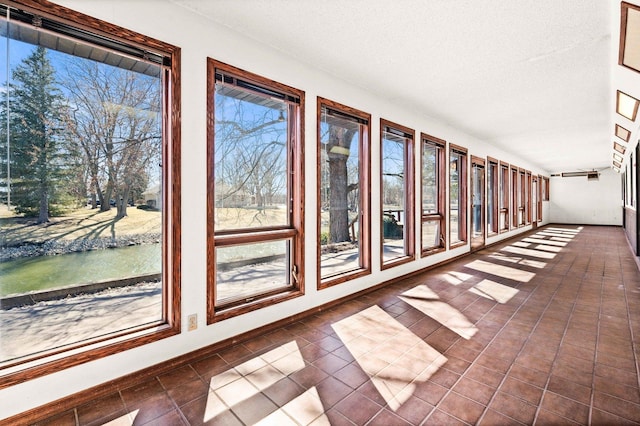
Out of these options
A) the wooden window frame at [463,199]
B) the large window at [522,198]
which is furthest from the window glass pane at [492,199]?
the large window at [522,198]

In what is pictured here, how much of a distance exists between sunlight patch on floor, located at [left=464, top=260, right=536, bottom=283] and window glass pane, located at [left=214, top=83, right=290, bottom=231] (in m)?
3.80

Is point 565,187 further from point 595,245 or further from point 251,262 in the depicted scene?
point 251,262

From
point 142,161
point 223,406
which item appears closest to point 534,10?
point 142,161

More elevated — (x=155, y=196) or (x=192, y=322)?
(x=155, y=196)

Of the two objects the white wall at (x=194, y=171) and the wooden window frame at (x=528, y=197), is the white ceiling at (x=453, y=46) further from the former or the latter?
the wooden window frame at (x=528, y=197)

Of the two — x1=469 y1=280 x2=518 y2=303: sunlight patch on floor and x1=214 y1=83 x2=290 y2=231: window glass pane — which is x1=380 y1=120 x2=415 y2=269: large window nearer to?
x1=469 y1=280 x2=518 y2=303: sunlight patch on floor

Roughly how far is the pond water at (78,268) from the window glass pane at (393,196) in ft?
9.93

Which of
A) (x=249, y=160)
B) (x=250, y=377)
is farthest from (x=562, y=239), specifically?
(x=250, y=377)

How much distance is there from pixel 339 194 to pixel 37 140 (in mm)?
2815

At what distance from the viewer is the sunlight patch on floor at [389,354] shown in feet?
6.84

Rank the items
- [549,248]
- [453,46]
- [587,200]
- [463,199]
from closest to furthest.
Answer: [453,46]
[463,199]
[549,248]
[587,200]

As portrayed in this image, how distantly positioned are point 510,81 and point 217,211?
369 cm

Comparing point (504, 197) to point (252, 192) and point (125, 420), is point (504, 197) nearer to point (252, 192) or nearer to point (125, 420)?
point (252, 192)

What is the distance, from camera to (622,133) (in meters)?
5.95
